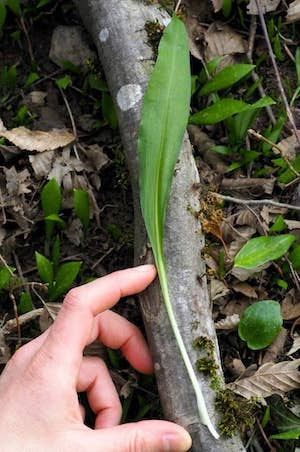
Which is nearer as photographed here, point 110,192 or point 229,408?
point 229,408

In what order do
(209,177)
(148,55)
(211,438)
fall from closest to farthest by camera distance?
(211,438), (148,55), (209,177)

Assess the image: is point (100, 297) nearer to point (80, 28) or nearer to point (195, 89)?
point (195, 89)

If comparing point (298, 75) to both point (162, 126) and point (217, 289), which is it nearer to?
point (162, 126)

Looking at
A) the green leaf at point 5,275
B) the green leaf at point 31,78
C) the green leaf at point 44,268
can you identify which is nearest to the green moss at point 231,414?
the green leaf at point 44,268

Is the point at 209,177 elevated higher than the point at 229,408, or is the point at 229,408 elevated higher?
the point at 209,177

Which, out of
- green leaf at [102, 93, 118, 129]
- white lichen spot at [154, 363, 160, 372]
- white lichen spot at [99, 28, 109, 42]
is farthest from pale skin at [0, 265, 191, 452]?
white lichen spot at [99, 28, 109, 42]

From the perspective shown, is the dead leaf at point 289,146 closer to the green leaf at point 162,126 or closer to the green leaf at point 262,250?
the green leaf at point 262,250

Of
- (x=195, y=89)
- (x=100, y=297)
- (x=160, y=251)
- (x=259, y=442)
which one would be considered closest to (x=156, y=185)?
(x=160, y=251)

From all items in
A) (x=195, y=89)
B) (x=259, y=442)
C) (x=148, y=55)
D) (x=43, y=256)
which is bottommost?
(x=259, y=442)
